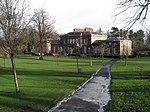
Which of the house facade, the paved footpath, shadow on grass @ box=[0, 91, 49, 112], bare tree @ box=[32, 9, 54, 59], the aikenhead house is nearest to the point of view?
shadow on grass @ box=[0, 91, 49, 112]

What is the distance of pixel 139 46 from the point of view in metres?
118

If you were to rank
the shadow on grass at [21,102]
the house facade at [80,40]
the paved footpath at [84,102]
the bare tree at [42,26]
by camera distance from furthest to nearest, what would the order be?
the house facade at [80,40]
the bare tree at [42,26]
the paved footpath at [84,102]
the shadow on grass at [21,102]

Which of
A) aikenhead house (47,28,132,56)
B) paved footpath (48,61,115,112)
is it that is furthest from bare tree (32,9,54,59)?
paved footpath (48,61,115,112)

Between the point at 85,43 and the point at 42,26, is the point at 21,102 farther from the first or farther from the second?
the point at 85,43

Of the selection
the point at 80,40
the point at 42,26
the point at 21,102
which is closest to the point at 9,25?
the point at 21,102

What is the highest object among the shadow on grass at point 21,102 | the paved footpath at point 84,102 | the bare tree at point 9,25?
the bare tree at point 9,25

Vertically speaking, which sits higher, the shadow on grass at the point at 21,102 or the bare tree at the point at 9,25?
the bare tree at the point at 9,25

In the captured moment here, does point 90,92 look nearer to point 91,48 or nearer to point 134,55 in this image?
point 134,55

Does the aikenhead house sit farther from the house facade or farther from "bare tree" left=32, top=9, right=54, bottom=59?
"bare tree" left=32, top=9, right=54, bottom=59

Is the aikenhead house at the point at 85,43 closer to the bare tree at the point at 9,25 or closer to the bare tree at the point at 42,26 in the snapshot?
the bare tree at the point at 42,26

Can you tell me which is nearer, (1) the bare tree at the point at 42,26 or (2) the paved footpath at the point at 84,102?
(2) the paved footpath at the point at 84,102

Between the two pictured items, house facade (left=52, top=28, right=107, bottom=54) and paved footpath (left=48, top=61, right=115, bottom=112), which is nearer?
paved footpath (left=48, top=61, right=115, bottom=112)

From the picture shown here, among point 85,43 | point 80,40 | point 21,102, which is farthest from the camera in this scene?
point 85,43

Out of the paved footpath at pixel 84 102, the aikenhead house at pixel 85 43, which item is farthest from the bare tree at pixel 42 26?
the paved footpath at pixel 84 102
